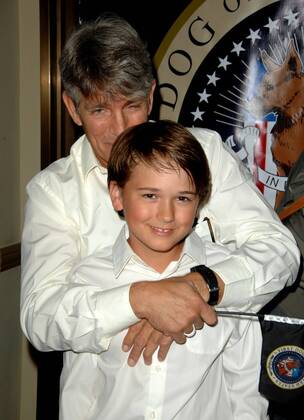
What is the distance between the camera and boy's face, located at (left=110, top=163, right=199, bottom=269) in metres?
1.41

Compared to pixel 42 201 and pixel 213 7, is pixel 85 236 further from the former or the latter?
pixel 213 7

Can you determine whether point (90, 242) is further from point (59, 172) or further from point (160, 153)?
point (160, 153)

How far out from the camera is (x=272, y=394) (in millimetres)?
1428

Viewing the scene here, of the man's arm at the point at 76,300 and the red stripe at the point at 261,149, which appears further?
the red stripe at the point at 261,149

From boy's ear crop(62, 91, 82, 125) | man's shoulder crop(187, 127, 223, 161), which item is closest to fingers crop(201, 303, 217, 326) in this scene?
man's shoulder crop(187, 127, 223, 161)

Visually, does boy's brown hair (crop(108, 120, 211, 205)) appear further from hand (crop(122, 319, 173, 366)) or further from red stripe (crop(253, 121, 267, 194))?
red stripe (crop(253, 121, 267, 194))

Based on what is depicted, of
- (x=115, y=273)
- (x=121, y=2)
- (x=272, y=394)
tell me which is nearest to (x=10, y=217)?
(x=121, y=2)

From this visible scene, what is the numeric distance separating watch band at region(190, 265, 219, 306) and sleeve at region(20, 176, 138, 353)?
20 cm

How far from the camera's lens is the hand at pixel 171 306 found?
131 cm

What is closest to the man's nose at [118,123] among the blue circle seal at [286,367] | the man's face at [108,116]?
the man's face at [108,116]

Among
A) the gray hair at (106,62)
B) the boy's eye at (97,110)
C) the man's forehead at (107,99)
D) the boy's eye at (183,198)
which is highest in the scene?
the gray hair at (106,62)

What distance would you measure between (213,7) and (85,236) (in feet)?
5.36

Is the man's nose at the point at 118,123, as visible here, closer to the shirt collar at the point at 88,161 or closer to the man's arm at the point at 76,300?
the shirt collar at the point at 88,161

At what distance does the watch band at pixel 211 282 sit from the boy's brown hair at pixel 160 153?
202mm
